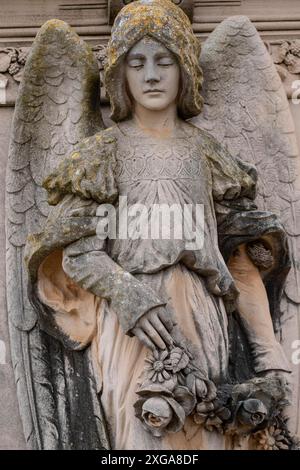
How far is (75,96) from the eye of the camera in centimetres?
789

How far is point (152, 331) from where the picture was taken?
23.4 feet

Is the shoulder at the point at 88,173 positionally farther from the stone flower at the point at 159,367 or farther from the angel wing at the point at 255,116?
the stone flower at the point at 159,367

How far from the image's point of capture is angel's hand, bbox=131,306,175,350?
7129mm

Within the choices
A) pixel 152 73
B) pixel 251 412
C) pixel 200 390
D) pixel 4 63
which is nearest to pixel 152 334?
pixel 200 390

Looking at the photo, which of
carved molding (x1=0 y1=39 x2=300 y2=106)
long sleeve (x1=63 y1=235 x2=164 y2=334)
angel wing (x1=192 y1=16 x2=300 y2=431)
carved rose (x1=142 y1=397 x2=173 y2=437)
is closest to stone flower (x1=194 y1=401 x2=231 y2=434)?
carved rose (x1=142 y1=397 x2=173 y2=437)

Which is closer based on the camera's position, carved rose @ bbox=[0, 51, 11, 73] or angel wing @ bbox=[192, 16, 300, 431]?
angel wing @ bbox=[192, 16, 300, 431]

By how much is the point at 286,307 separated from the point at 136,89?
4.04 feet

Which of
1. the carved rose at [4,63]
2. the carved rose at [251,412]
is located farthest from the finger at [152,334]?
the carved rose at [4,63]

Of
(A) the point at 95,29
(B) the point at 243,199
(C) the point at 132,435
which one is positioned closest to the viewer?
(C) the point at 132,435

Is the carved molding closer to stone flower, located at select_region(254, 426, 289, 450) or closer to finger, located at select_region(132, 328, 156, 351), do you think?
finger, located at select_region(132, 328, 156, 351)

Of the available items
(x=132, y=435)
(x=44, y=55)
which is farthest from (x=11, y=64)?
(x=132, y=435)

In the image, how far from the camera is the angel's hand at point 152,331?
23.4 ft
